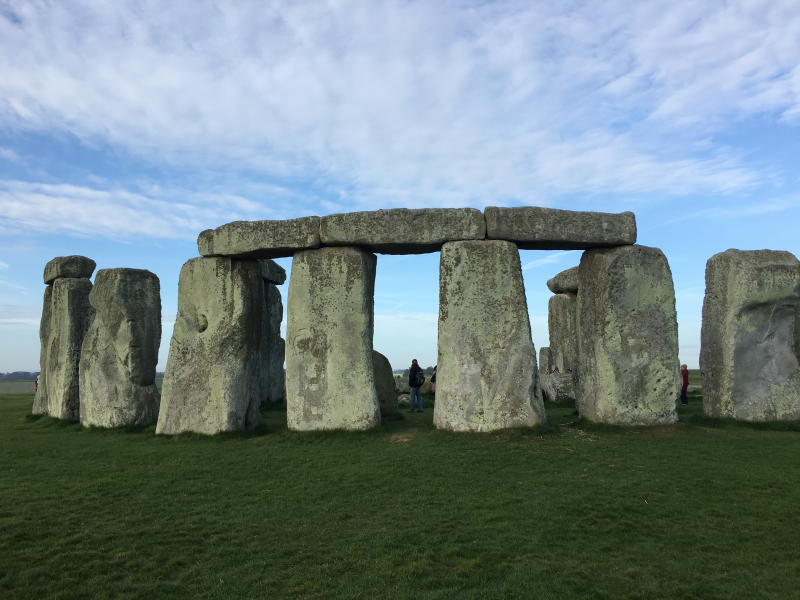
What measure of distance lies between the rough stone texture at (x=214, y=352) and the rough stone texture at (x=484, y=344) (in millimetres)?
3541

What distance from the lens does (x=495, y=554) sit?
197 inches

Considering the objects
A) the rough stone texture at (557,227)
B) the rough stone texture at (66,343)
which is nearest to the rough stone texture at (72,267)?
the rough stone texture at (66,343)

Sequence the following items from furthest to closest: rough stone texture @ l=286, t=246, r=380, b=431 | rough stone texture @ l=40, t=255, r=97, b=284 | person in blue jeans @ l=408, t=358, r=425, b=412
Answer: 1. person in blue jeans @ l=408, t=358, r=425, b=412
2. rough stone texture @ l=40, t=255, r=97, b=284
3. rough stone texture @ l=286, t=246, r=380, b=431

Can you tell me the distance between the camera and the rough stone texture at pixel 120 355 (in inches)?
466

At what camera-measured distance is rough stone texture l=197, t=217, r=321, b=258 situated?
10.7 metres

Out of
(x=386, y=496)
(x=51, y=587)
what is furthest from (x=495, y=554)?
(x=51, y=587)

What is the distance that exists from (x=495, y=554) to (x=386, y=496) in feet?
6.36

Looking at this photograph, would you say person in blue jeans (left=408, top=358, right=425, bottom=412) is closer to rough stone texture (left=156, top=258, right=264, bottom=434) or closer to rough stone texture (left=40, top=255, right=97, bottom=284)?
rough stone texture (left=156, top=258, right=264, bottom=434)

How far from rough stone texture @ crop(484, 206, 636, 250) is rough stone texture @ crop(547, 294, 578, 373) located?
7796mm

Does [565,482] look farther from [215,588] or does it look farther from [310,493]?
[215,588]

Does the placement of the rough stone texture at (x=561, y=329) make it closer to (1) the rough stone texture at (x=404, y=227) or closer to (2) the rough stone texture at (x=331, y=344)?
(1) the rough stone texture at (x=404, y=227)

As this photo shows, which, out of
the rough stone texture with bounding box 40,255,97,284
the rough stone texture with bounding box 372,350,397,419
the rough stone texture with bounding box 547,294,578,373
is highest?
the rough stone texture with bounding box 40,255,97,284

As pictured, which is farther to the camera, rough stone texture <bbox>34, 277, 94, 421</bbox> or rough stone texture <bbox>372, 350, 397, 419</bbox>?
rough stone texture <bbox>34, 277, 94, 421</bbox>

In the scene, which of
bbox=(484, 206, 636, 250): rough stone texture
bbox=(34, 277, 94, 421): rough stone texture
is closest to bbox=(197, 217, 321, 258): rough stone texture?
bbox=(484, 206, 636, 250): rough stone texture
